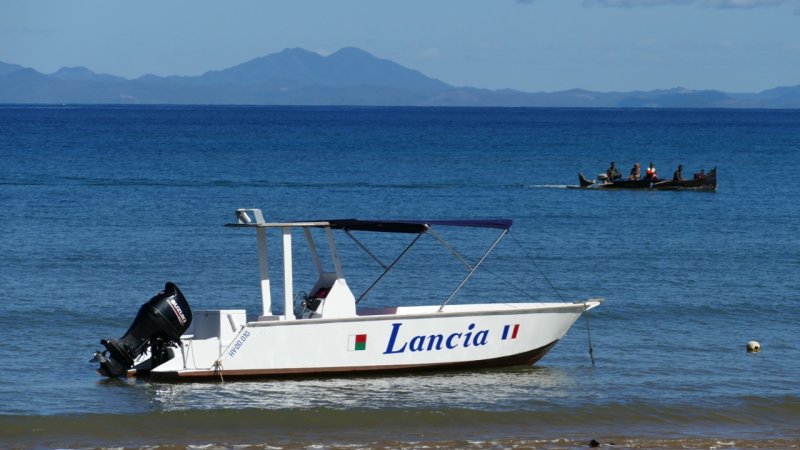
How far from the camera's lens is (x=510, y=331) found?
21344 millimetres

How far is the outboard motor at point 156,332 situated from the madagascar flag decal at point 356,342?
253cm

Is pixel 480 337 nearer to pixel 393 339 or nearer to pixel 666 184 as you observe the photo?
pixel 393 339

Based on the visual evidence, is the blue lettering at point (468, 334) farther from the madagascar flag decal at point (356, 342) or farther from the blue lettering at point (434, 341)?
the madagascar flag decal at point (356, 342)

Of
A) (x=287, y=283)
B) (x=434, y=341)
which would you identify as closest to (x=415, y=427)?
(x=434, y=341)

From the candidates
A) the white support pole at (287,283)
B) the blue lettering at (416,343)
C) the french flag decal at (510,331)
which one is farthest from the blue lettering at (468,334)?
the white support pole at (287,283)

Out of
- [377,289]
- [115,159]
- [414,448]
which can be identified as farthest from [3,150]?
[414,448]

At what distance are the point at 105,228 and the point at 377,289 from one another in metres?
15.0

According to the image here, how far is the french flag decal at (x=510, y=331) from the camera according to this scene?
21.3m

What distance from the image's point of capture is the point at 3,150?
95.7 metres

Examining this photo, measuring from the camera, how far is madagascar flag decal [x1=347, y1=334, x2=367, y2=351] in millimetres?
20422

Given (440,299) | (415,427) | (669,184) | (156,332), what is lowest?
(415,427)

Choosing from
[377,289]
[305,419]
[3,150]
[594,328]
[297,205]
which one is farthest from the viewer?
[3,150]

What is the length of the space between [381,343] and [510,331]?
7.42 feet

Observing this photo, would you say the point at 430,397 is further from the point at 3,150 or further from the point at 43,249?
the point at 3,150
